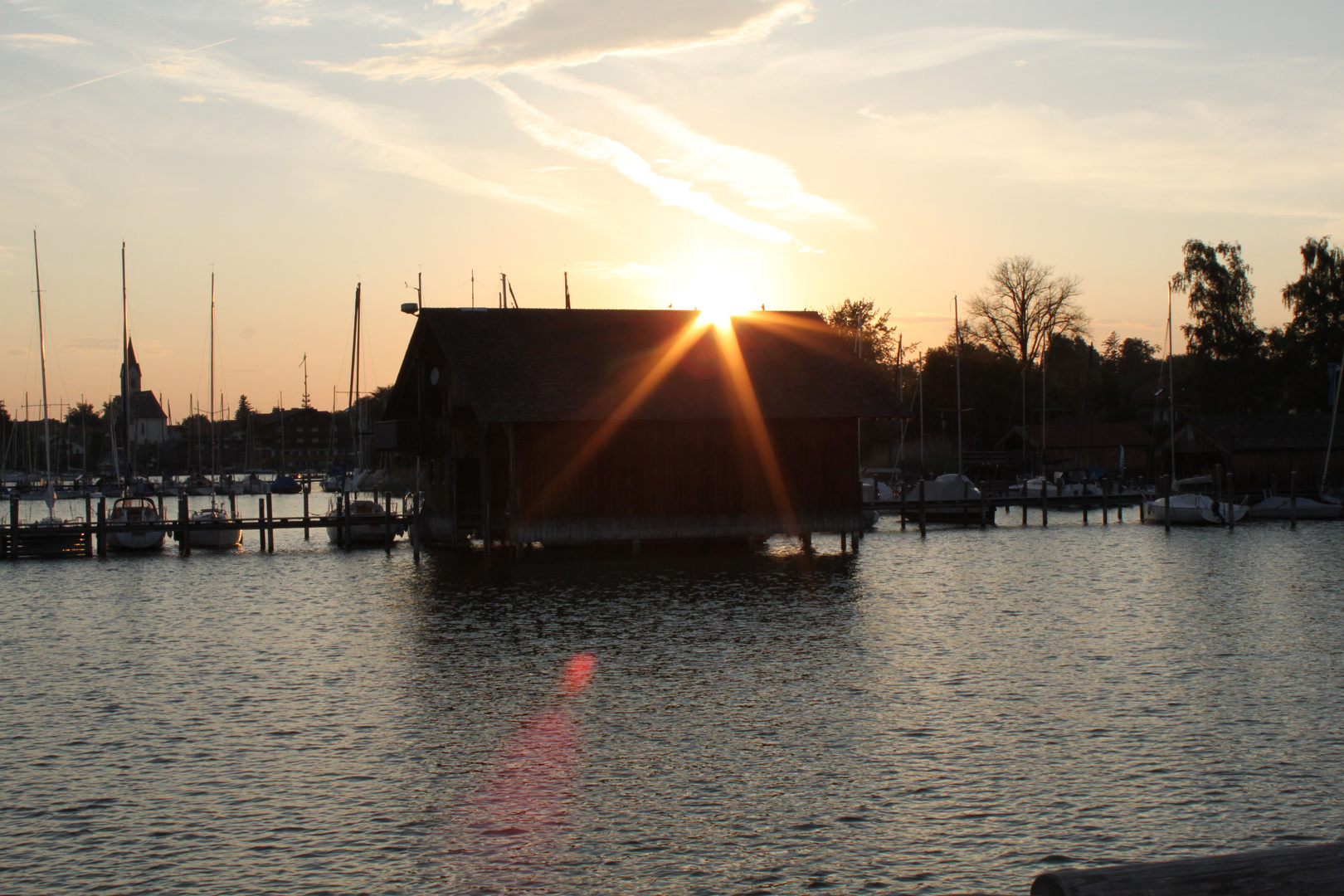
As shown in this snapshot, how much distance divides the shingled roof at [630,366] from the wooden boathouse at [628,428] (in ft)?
0.23

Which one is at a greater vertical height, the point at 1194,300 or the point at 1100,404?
the point at 1194,300

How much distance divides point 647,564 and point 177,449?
153 meters

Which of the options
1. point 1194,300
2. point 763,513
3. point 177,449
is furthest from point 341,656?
point 177,449

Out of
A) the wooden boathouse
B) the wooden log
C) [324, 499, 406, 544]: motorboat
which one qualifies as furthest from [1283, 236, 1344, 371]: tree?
the wooden log

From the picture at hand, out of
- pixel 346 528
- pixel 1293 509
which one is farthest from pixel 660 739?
pixel 1293 509

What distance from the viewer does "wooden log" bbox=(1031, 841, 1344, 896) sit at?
17.3ft

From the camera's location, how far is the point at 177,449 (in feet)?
575

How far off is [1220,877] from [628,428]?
3491 centimetres

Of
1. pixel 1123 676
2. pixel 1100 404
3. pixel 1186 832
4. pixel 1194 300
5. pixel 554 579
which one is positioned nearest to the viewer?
pixel 1186 832

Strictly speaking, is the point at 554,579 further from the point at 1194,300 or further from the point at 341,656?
the point at 1194,300

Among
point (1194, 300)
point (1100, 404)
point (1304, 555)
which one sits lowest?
point (1304, 555)

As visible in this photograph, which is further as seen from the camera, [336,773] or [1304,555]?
[1304,555]

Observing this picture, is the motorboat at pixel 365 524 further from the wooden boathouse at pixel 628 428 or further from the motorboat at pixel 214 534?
the wooden boathouse at pixel 628 428

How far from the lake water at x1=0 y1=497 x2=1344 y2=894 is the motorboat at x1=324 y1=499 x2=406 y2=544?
54.3ft
